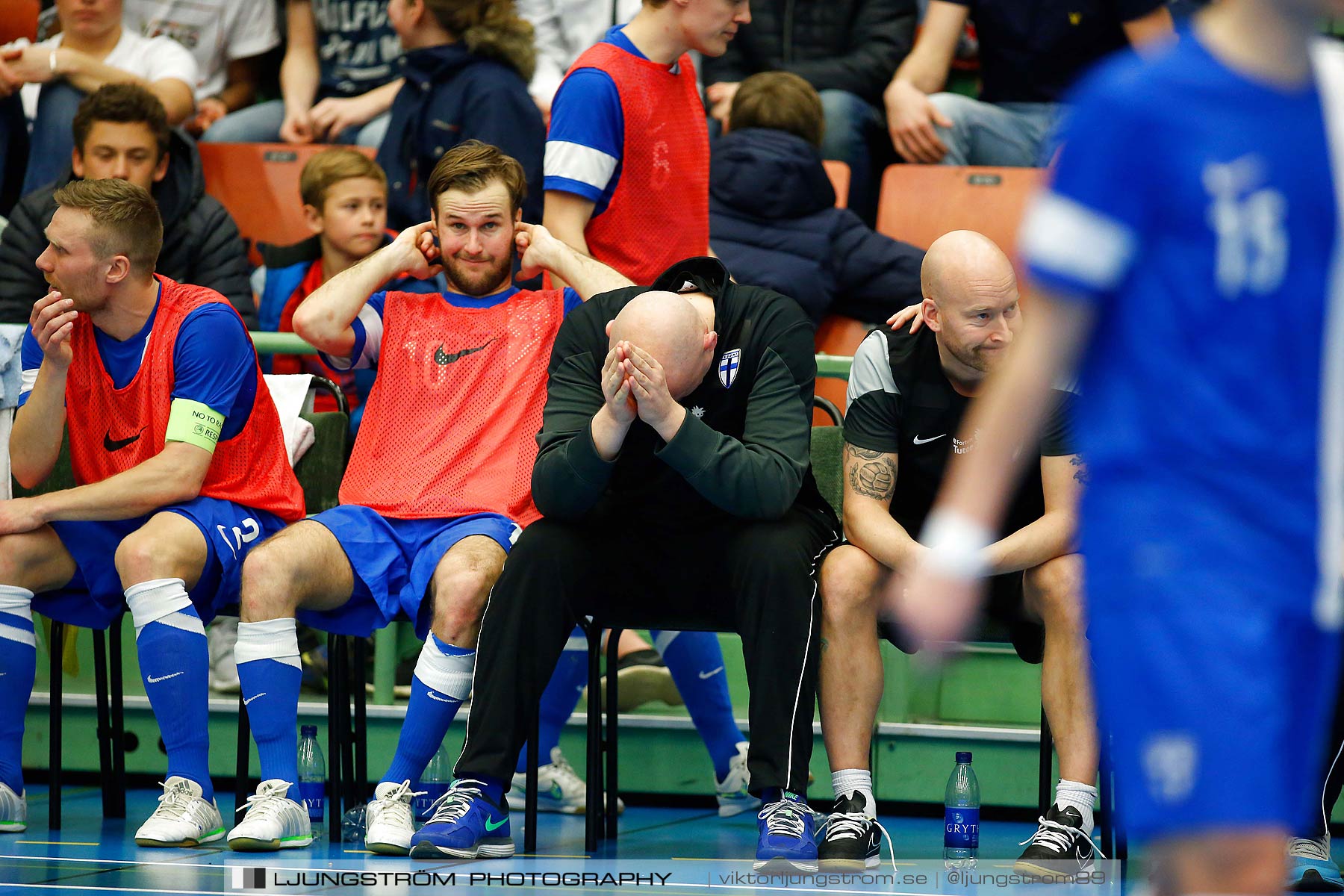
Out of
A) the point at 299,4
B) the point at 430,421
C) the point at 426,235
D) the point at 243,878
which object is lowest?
the point at 243,878

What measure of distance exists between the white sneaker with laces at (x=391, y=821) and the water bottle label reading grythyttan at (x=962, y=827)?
127cm

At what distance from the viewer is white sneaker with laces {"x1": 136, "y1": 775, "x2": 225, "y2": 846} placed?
11.8 ft

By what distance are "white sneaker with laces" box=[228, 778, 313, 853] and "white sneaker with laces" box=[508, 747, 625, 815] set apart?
933 millimetres

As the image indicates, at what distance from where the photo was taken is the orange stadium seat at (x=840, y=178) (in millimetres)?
5785

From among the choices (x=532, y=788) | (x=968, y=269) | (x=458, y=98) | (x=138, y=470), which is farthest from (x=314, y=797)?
(x=458, y=98)

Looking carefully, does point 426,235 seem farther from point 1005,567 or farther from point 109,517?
point 1005,567

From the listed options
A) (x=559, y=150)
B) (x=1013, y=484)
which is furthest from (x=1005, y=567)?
→ (x=559, y=150)

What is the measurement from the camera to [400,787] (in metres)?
3.57

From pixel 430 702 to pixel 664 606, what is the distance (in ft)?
1.93

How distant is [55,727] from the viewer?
4.22 metres

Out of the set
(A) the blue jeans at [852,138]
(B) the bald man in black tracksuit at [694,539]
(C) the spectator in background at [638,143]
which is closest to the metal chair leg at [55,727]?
(B) the bald man in black tracksuit at [694,539]

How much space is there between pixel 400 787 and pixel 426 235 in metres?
1.49

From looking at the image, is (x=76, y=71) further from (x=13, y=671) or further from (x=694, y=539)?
(x=694, y=539)

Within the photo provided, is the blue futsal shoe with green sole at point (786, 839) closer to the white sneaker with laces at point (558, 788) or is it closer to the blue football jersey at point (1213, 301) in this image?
the white sneaker with laces at point (558, 788)
